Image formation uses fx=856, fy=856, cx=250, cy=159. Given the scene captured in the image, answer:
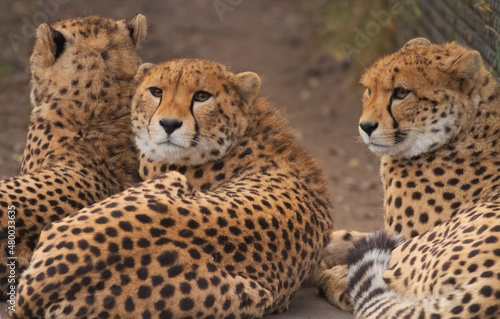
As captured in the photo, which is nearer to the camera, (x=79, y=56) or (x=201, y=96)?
(x=201, y=96)

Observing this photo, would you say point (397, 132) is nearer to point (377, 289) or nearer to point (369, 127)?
point (369, 127)

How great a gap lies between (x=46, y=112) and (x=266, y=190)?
5.14 ft

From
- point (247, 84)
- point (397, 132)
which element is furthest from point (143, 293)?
point (397, 132)

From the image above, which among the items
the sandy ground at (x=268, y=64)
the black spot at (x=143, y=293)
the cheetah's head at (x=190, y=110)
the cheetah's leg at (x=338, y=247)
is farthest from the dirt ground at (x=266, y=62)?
the black spot at (x=143, y=293)

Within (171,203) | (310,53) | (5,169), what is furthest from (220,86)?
(310,53)

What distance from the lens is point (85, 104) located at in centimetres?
498

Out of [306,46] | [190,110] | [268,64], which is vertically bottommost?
[190,110]

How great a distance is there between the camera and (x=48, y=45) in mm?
4977

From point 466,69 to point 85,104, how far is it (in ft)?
7.09
